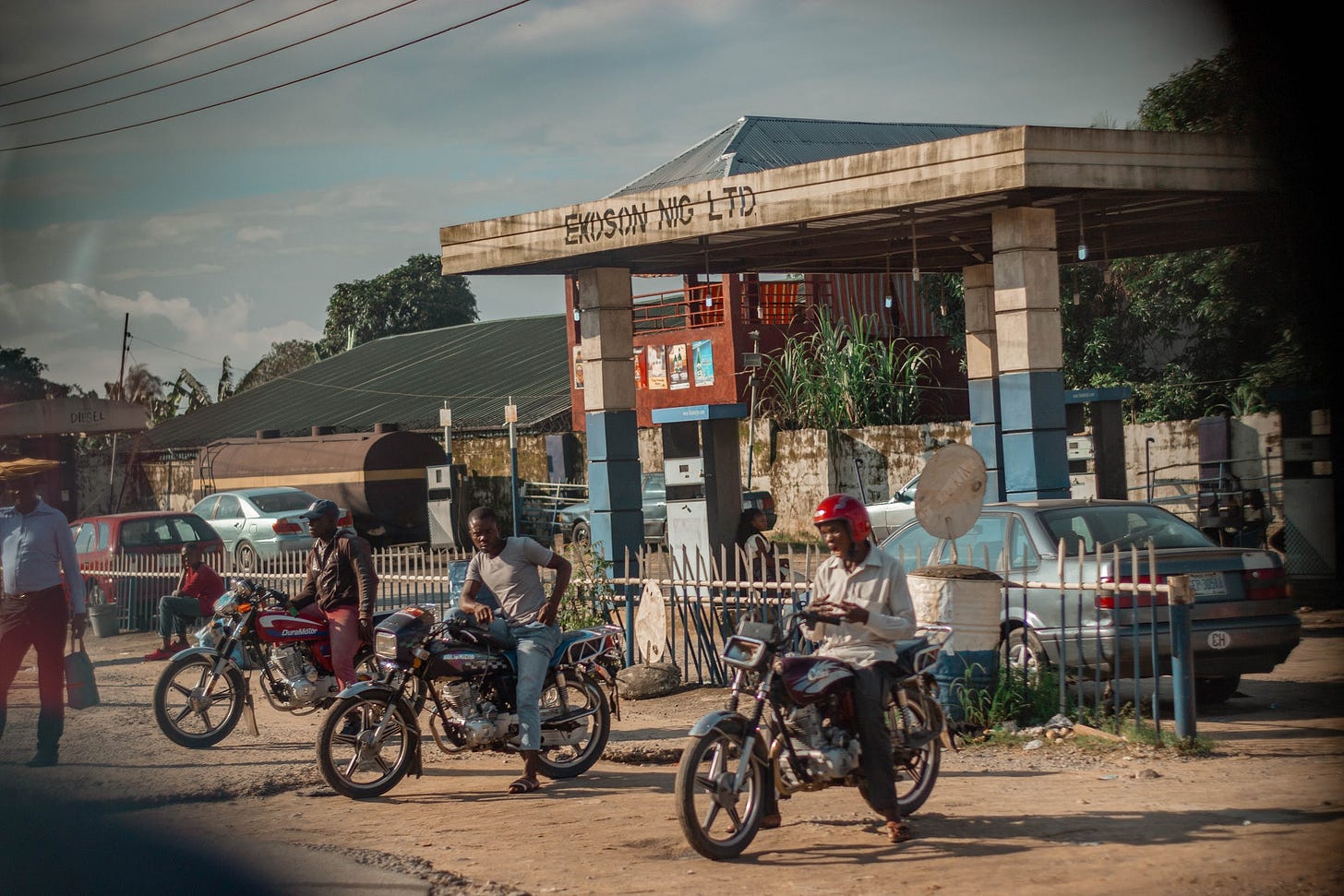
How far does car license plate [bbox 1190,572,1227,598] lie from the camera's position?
29.7ft

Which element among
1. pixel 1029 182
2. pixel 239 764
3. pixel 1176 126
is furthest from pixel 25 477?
pixel 1176 126

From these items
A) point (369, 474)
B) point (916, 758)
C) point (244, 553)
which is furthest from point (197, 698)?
point (369, 474)

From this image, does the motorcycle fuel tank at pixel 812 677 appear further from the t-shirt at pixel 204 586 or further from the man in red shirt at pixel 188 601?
the t-shirt at pixel 204 586

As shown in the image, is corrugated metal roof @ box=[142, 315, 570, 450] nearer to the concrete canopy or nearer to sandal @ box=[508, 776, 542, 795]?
the concrete canopy

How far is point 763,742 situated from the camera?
6.38 metres

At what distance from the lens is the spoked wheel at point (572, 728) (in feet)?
27.5

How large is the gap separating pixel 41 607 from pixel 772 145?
2847 centimetres

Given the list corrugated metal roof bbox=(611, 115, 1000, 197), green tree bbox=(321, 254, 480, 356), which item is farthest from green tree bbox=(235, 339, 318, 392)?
corrugated metal roof bbox=(611, 115, 1000, 197)

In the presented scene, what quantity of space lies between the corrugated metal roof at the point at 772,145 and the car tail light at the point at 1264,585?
80.9 ft

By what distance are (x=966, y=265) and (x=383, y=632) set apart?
12963 millimetres

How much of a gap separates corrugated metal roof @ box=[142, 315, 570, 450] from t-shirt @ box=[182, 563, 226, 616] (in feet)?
63.4

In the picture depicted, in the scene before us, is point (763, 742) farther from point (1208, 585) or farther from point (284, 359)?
point (284, 359)

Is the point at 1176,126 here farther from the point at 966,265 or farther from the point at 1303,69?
the point at 1303,69

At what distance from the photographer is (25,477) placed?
9.81 m
